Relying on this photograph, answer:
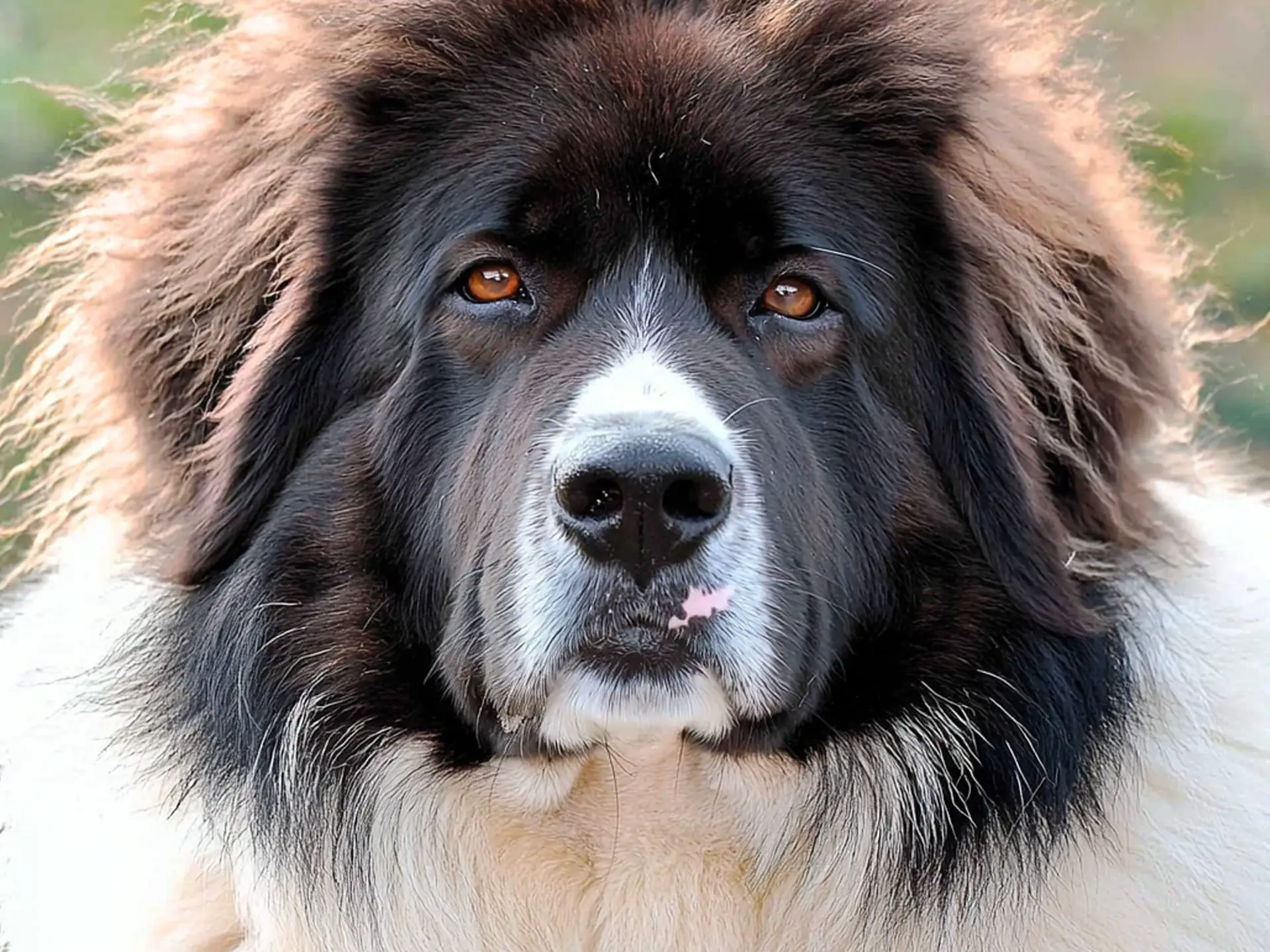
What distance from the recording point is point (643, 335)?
2.71 m

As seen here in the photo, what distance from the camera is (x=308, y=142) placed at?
10.0ft

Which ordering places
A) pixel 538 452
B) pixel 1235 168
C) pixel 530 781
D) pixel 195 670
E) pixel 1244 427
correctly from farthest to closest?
pixel 1235 168
pixel 1244 427
pixel 195 670
pixel 530 781
pixel 538 452

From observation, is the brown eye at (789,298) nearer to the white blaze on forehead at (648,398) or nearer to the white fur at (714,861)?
the white blaze on forehead at (648,398)

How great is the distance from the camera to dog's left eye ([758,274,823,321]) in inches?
112

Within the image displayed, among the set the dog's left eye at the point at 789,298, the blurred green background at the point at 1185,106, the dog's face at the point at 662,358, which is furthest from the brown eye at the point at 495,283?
the blurred green background at the point at 1185,106

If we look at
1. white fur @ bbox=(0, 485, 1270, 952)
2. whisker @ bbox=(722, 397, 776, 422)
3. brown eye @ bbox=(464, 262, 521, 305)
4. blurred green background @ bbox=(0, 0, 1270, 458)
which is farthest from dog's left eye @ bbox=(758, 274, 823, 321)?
blurred green background @ bbox=(0, 0, 1270, 458)

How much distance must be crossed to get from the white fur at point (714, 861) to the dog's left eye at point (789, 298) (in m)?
0.72

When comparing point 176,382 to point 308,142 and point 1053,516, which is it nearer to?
point 308,142

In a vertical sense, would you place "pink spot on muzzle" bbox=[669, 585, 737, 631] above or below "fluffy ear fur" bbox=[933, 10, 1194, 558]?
below

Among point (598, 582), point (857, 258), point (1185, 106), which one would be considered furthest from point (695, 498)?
point (1185, 106)

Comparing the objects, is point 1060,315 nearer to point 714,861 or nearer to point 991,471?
point 991,471

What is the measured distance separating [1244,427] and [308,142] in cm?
422

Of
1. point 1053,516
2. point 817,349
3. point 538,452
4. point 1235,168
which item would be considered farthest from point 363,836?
point 1235,168

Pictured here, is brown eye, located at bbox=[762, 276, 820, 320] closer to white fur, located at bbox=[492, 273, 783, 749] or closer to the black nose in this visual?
white fur, located at bbox=[492, 273, 783, 749]
